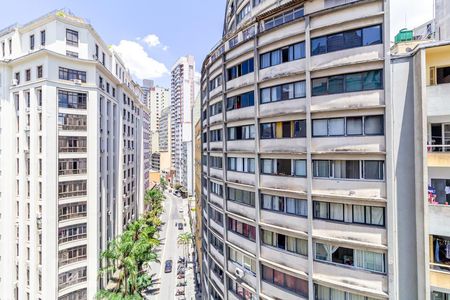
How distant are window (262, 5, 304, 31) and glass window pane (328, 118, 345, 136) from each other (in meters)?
6.40

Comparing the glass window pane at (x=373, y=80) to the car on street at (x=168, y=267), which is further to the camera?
the car on street at (x=168, y=267)

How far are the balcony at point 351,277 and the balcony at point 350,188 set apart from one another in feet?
12.6

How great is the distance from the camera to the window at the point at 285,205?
1598 cm

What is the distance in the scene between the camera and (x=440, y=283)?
12.3 m

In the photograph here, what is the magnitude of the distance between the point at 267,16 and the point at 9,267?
3857 cm

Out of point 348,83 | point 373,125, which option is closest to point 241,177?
point 373,125

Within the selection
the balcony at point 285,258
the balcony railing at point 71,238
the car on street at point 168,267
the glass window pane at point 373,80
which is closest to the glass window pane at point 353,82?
the glass window pane at point 373,80

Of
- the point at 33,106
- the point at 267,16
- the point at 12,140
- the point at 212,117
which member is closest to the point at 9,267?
the point at 12,140

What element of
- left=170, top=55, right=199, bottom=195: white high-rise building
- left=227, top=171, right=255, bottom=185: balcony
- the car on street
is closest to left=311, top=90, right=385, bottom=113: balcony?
left=227, top=171, right=255, bottom=185: balcony

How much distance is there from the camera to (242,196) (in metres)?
19.9

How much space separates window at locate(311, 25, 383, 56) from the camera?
13.8 m

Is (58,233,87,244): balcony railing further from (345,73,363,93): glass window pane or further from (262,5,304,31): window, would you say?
(345,73,363,93): glass window pane

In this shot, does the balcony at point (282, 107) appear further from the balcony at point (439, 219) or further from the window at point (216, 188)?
the window at point (216, 188)

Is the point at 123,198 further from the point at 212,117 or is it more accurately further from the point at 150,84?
the point at 150,84
